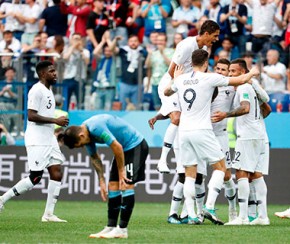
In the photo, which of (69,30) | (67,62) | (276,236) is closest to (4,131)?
(67,62)

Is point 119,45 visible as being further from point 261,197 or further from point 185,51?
point 261,197

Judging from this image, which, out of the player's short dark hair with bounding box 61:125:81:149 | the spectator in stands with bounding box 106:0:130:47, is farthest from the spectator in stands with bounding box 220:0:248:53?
the player's short dark hair with bounding box 61:125:81:149

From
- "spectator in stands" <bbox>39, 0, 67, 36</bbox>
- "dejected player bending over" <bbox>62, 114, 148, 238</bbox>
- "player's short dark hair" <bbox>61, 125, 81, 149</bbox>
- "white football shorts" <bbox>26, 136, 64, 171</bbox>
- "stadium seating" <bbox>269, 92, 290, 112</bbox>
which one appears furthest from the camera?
"spectator in stands" <bbox>39, 0, 67, 36</bbox>

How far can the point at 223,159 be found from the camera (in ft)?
45.2

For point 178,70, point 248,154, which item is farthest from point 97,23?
point 248,154

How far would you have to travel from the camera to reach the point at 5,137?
21.9 meters

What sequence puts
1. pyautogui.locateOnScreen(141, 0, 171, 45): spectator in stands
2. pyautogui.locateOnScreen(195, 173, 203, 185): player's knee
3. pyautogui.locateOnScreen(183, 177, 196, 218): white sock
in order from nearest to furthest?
pyautogui.locateOnScreen(183, 177, 196, 218): white sock → pyautogui.locateOnScreen(195, 173, 203, 185): player's knee → pyautogui.locateOnScreen(141, 0, 171, 45): spectator in stands

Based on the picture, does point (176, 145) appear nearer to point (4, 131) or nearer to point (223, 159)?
point (223, 159)

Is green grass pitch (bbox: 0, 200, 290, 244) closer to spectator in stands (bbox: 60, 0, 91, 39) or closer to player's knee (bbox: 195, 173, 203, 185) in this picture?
player's knee (bbox: 195, 173, 203, 185)

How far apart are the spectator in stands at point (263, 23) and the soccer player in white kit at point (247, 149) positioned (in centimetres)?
802

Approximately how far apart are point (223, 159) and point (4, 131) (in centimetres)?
921

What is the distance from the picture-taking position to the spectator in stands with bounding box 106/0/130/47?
23.7 meters

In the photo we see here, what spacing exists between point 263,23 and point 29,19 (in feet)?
20.0

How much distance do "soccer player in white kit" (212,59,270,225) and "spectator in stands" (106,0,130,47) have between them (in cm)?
943
